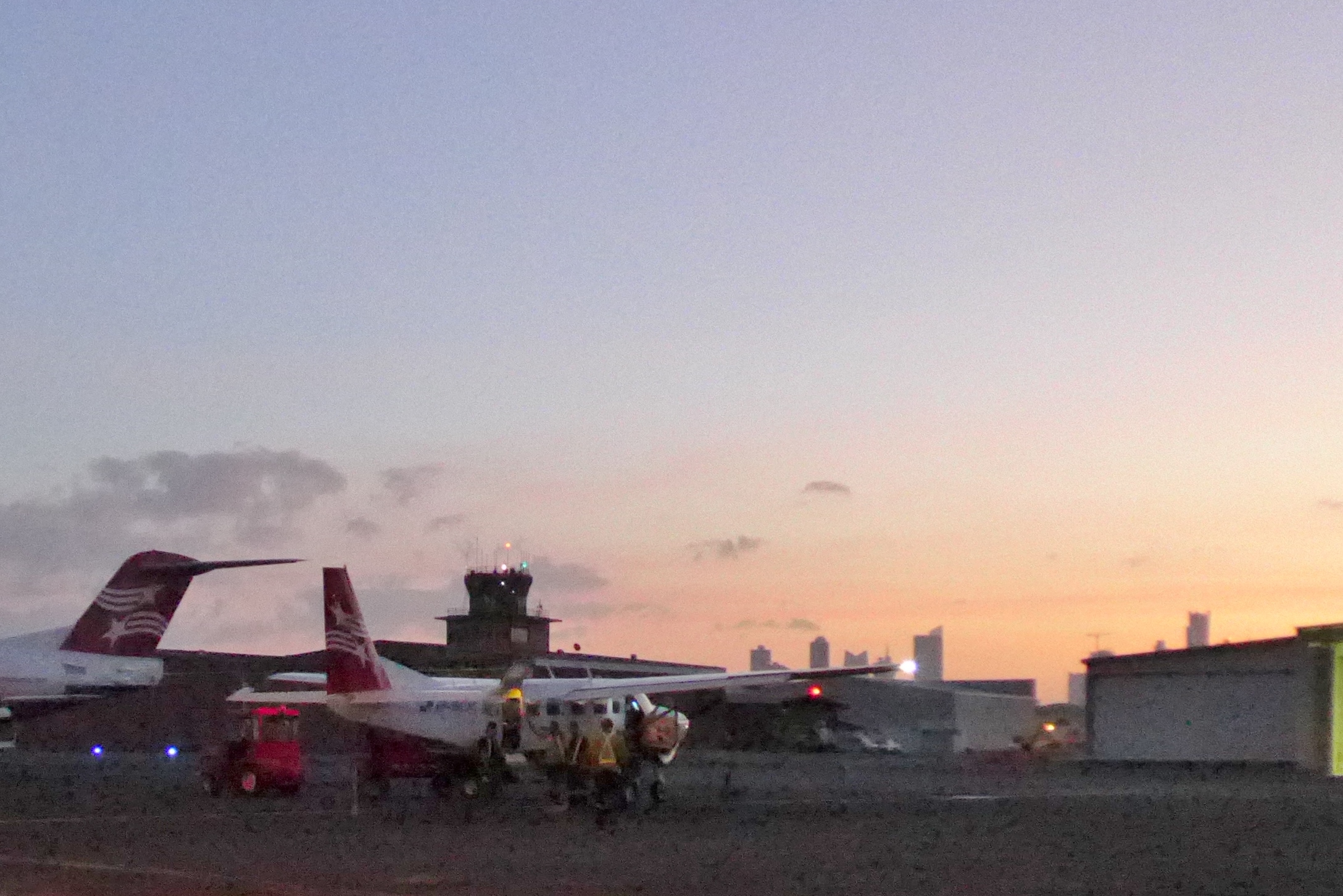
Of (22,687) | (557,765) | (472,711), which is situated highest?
(22,687)

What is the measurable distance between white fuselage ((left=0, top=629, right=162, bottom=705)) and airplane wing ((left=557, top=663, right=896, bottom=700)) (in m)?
9.14

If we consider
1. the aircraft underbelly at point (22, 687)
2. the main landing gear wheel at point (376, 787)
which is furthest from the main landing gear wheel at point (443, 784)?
the aircraft underbelly at point (22, 687)

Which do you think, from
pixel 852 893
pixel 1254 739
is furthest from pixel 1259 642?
pixel 852 893

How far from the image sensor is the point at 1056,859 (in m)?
18.9

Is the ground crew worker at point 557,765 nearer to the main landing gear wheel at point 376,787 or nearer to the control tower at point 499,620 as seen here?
the main landing gear wheel at point 376,787

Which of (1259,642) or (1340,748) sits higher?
(1259,642)

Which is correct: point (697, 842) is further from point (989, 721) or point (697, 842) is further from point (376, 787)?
point (989, 721)

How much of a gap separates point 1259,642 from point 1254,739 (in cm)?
306

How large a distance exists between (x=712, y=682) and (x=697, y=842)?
455 inches

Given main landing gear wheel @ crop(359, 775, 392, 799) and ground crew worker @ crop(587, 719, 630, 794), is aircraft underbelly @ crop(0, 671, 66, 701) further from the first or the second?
ground crew worker @ crop(587, 719, 630, 794)

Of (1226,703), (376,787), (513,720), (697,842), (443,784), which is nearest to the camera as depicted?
(697,842)

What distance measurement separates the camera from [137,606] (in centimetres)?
3447

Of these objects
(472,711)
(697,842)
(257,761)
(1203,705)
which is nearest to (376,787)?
(257,761)

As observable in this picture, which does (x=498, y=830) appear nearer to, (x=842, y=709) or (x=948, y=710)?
(x=842, y=709)
